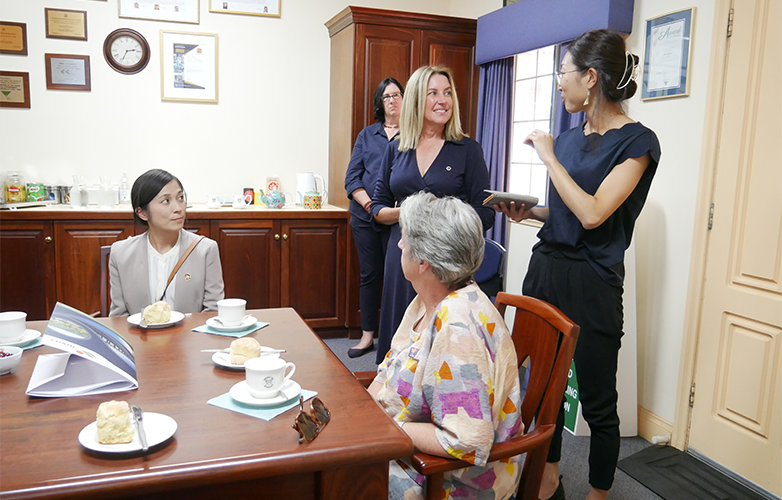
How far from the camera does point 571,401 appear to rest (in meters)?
2.76

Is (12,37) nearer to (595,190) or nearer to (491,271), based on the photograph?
(491,271)

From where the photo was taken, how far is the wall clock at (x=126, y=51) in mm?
4047

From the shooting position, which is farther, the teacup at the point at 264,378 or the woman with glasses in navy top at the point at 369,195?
the woman with glasses in navy top at the point at 369,195

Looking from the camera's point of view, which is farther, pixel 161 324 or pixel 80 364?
pixel 161 324

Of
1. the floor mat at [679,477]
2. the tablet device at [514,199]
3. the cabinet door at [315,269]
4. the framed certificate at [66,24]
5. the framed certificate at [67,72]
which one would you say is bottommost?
the floor mat at [679,477]

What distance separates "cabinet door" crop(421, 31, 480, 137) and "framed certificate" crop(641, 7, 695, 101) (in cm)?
162

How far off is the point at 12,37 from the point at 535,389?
4101mm

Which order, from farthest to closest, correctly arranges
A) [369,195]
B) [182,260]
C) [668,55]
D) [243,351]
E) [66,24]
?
[66,24], [369,195], [668,55], [182,260], [243,351]

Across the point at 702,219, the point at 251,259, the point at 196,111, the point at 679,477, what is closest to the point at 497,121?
the point at 702,219

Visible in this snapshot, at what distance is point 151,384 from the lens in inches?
53.5

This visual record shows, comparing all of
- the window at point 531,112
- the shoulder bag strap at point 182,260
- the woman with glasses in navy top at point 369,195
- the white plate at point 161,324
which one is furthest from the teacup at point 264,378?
the window at point 531,112

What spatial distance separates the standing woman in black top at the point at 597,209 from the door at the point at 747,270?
764 mm

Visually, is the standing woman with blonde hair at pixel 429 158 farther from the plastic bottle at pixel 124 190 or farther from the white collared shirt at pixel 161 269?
the plastic bottle at pixel 124 190

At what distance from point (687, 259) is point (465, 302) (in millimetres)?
1677
